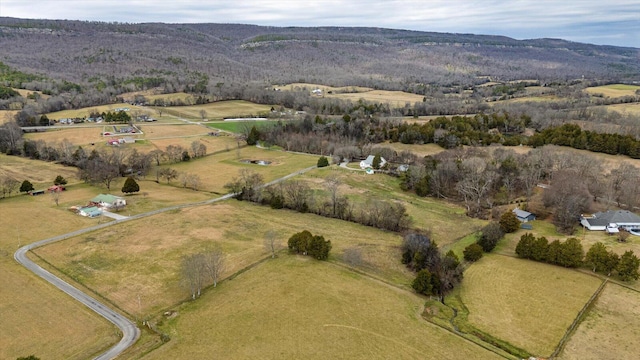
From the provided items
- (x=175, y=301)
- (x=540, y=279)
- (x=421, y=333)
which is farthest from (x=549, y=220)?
(x=175, y=301)

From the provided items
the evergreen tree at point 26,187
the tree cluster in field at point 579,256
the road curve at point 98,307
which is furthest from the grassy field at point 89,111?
the tree cluster in field at point 579,256

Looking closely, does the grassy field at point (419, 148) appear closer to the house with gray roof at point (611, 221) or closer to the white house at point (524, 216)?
the white house at point (524, 216)

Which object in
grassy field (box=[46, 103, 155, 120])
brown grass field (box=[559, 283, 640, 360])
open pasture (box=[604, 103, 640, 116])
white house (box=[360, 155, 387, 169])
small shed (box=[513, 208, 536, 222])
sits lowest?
brown grass field (box=[559, 283, 640, 360])

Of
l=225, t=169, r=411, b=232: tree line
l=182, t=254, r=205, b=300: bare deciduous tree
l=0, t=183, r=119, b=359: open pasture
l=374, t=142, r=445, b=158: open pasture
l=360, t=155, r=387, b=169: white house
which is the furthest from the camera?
l=374, t=142, r=445, b=158: open pasture

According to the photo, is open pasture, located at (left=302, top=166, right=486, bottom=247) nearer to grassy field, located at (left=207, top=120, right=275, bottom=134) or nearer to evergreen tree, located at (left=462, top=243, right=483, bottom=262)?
evergreen tree, located at (left=462, top=243, right=483, bottom=262)

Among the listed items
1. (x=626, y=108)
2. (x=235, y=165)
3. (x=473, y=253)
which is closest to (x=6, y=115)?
(x=235, y=165)

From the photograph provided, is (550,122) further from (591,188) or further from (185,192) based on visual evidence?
(185,192)

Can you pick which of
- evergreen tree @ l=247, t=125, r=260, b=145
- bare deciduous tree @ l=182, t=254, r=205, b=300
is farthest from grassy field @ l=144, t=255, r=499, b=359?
evergreen tree @ l=247, t=125, r=260, b=145
